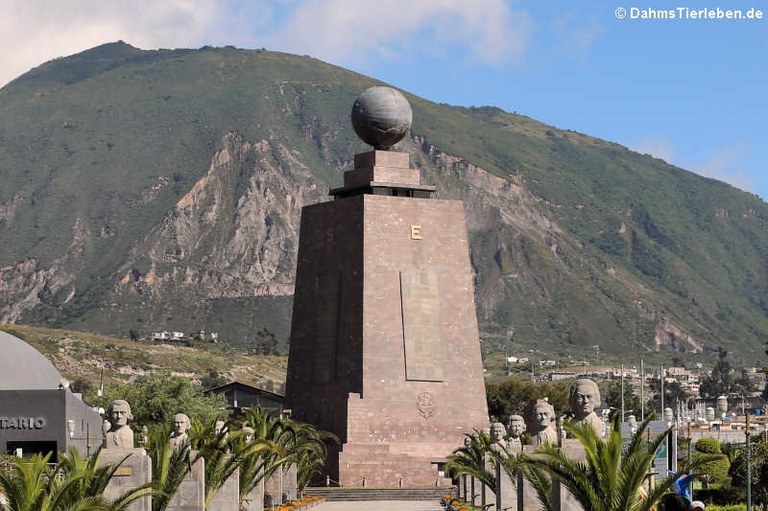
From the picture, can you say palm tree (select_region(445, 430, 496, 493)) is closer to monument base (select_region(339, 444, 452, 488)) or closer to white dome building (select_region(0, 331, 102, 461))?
monument base (select_region(339, 444, 452, 488))

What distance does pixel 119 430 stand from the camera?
28.8m

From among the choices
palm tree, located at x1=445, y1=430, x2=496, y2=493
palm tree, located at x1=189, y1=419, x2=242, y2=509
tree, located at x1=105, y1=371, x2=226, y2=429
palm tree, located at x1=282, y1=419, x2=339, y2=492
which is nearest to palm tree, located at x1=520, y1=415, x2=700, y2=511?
palm tree, located at x1=189, y1=419, x2=242, y2=509

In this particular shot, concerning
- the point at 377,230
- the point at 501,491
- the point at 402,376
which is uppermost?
the point at 377,230

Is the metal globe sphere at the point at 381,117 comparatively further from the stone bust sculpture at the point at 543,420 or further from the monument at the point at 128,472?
the monument at the point at 128,472

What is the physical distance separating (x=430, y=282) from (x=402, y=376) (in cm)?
378

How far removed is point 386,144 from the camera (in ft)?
213

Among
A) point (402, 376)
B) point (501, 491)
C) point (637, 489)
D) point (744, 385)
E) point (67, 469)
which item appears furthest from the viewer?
point (744, 385)

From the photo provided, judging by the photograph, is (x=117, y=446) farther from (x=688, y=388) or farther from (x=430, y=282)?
(x=688, y=388)

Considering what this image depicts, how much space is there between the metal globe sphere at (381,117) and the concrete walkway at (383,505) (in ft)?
50.0

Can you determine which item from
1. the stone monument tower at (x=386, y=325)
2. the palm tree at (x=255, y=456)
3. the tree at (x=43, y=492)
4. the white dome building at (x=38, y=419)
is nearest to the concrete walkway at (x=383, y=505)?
the stone monument tower at (x=386, y=325)

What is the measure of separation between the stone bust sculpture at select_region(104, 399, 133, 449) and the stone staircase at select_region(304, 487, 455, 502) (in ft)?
89.9

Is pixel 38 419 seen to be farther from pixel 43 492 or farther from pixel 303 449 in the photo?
pixel 43 492

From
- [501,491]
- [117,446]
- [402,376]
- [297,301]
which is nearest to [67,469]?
[117,446]

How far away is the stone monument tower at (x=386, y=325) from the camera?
200 feet
